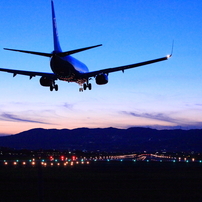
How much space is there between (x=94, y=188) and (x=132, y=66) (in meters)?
36.0

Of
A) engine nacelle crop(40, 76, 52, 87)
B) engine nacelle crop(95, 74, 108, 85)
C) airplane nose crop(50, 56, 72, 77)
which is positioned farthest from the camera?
engine nacelle crop(40, 76, 52, 87)

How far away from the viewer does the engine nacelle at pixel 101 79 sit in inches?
2405

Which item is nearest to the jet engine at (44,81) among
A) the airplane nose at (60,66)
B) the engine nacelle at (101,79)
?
the airplane nose at (60,66)

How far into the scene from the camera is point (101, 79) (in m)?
61.1

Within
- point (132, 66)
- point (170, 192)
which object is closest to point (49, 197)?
point (170, 192)

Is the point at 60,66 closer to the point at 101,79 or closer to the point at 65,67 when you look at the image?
the point at 65,67

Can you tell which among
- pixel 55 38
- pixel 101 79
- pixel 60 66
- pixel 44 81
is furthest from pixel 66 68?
pixel 55 38

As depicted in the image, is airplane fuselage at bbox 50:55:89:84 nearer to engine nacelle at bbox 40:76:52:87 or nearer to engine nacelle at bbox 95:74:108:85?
engine nacelle at bbox 40:76:52:87

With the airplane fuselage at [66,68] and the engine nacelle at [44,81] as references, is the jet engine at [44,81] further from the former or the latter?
the airplane fuselage at [66,68]

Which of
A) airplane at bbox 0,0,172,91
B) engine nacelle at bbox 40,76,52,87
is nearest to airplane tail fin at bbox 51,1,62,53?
airplane at bbox 0,0,172,91

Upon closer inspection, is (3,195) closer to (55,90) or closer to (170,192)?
(170,192)

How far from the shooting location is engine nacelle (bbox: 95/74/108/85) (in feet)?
200

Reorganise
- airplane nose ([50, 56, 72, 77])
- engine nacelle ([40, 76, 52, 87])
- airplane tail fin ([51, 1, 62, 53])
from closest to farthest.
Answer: airplane nose ([50, 56, 72, 77]) → airplane tail fin ([51, 1, 62, 53]) → engine nacelle ([40, 76, 52, 87])

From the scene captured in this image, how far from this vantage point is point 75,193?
24.9m
